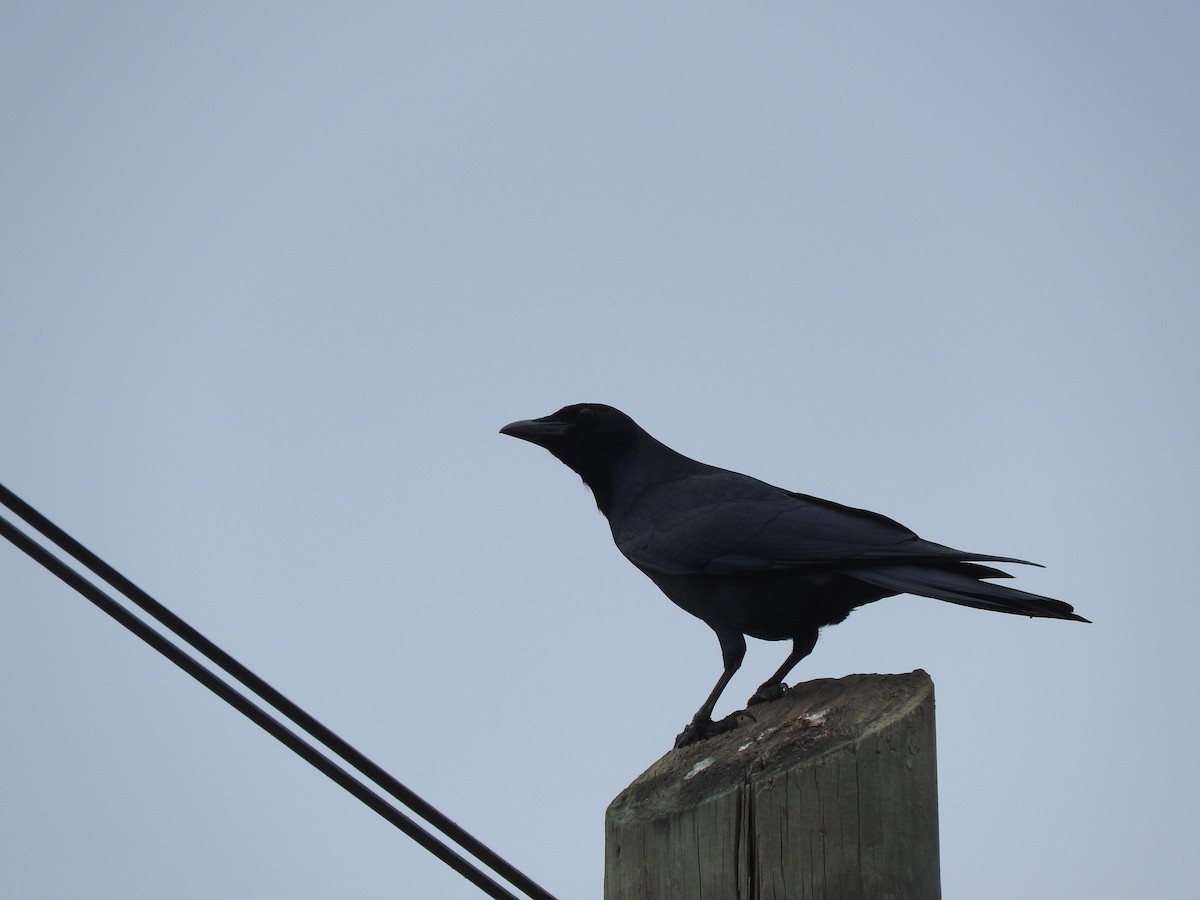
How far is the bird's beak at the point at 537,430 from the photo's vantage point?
604cm

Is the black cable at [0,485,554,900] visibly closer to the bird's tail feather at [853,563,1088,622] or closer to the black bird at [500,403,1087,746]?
the black bird at [500,403,1087,746]

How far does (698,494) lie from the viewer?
5.36m

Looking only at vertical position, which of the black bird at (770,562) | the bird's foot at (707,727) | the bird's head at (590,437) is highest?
the bird's head at (590,437)

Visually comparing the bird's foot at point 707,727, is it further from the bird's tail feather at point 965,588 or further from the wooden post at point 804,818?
the bird's tail feather at point 965,588

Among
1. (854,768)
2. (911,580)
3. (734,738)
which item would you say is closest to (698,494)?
(911,580)

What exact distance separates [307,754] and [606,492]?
3481mm

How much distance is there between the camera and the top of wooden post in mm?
2912

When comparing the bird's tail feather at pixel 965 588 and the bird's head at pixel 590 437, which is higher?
the bird's head at pixel 590 437

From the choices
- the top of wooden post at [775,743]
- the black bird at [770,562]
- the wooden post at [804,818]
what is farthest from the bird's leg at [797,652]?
the wooden post at [804,818]

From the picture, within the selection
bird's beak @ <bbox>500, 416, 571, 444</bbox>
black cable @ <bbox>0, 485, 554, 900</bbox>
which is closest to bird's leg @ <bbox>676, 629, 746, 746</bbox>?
black cable @ <bbox>0, 485, 554, 900</bbox>

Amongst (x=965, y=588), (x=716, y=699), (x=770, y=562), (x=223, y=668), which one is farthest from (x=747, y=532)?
(x=223, y=668)

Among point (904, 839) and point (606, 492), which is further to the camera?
point (606, 492)

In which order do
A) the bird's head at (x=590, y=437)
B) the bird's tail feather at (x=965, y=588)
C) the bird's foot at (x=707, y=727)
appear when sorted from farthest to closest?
the bird's head at (x=590, y=437) → the bird's tail feather at (x=965, y=588) → the bird's foot at (x=707, y=727)

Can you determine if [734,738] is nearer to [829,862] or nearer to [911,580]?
[829,862]
